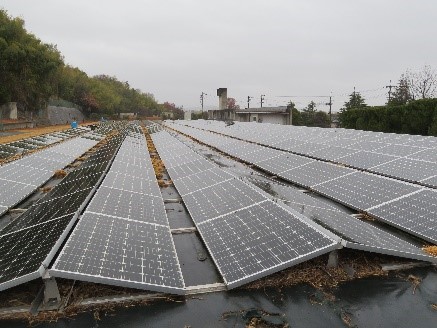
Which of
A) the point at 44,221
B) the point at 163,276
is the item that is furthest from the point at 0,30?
the point at 163,276

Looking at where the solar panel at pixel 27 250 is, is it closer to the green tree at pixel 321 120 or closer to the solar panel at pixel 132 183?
the solar panel at pixel 132 183

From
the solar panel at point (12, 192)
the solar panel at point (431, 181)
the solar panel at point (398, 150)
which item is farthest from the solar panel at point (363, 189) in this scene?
the solar panel at point (12, 192)

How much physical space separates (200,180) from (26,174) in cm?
770

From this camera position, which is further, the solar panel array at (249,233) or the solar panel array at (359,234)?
the solar panel array at (359,234)

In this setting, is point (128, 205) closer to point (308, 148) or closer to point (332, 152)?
point (332, 152)

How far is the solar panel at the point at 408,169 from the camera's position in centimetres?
1221

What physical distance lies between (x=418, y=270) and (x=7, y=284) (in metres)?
7.22

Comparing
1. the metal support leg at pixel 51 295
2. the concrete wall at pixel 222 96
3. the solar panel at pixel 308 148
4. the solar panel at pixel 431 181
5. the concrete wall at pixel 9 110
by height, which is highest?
the concrete wall at pixel 222 96

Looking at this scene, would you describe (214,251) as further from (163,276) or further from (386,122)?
(386,122)

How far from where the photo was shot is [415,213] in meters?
8.52

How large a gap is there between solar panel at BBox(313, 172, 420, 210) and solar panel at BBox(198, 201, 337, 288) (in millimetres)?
3561

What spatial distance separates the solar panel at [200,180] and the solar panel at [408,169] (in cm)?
651

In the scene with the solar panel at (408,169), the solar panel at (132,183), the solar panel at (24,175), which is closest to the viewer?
the solar panel at (132,183)

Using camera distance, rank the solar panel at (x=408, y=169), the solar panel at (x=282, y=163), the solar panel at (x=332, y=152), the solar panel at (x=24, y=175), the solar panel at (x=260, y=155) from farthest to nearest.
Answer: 1. the solar panel at (x=260, y=155)
2. the solar panel at (x=332, y=152)
3. the solar panel at (x=282, y=163)
4. the solar panel at (x=24, y=175)
5. the solar panel at (x=408, y=169)
